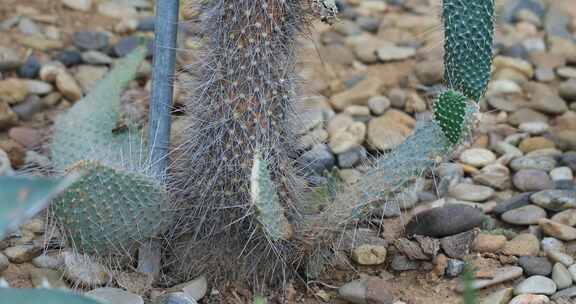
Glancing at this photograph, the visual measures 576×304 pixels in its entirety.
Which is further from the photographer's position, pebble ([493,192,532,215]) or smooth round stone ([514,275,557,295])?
pebble ([493,192,532,215])

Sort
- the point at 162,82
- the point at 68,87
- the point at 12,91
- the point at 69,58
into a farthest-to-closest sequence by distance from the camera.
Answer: the point at 69,58, the point at 68,87, the point at 12,91, the point at 162,82

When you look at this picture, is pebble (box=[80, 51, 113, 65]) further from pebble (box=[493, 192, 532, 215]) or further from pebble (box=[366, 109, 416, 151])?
pebble (box=[493, 192, 532, 215])

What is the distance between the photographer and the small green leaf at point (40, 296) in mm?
1549

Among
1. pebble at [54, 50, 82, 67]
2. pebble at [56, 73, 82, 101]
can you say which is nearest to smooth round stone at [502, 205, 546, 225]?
pebble at [56, 73, 82, 101]

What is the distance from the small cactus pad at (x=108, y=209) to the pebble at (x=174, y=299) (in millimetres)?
186

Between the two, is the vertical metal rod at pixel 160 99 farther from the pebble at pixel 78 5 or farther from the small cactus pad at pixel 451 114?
the pebble at pixel 78 5

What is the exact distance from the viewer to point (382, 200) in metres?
2.51

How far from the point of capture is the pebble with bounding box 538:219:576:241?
2914 mm

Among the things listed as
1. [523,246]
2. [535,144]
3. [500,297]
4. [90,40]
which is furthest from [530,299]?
[90,40]

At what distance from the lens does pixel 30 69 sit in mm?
3928

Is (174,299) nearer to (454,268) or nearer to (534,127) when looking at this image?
(454,268)

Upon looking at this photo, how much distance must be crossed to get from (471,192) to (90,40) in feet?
6.64

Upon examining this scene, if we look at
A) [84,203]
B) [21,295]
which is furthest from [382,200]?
[21,295]

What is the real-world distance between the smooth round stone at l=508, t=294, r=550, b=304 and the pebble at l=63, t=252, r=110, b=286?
120 centimetres
